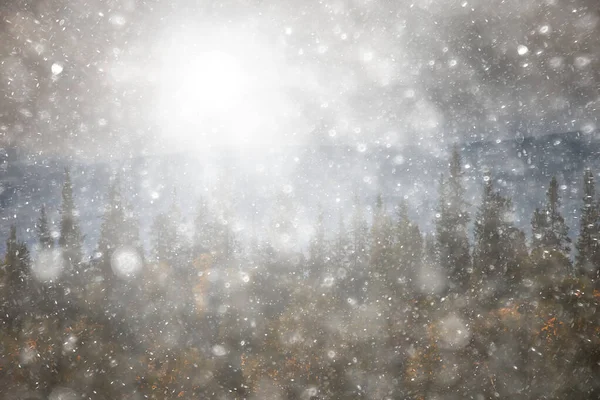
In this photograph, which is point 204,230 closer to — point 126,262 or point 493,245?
point 126,262

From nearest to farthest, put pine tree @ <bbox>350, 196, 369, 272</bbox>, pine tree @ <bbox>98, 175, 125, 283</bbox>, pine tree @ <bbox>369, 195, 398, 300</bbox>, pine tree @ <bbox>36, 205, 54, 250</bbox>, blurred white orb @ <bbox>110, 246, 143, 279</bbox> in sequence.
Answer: pine tree @ <bbox>369, 195, 398, 300</bbox>
blurred white orb @ <bbox>110, 246, 143, 279</bbox>
pine tree @ <bbox>98, 175, 125, 283</bbox>
pine tree @ <bbox>36, 205, 54, 250</bbox>
pine tree @ <bbox>350, 196, 369, 272</bbox>

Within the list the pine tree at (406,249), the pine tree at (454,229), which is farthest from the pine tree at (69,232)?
the pine tree at (454,229)

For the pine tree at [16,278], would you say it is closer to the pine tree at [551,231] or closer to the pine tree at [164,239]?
the pine tree at [164,239]

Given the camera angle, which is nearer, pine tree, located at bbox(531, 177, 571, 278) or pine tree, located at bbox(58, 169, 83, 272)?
pine tree, located at bbox(531, 177, 571, 278)

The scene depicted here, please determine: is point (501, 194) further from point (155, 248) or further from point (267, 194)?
point (155, 248)

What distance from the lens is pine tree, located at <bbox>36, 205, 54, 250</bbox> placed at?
3806 centimetres

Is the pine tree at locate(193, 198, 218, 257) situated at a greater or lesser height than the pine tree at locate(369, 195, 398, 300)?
greater

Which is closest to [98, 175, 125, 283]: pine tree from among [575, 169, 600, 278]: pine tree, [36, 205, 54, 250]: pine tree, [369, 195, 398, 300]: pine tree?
[36, 205, 54, 250]: pine tree

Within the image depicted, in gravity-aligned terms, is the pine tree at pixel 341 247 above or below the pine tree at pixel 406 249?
above

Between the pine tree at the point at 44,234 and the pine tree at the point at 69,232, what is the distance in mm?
2211

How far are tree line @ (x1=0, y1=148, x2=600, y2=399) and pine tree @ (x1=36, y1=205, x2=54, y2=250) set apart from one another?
0.15 meters

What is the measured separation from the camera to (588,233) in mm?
34188

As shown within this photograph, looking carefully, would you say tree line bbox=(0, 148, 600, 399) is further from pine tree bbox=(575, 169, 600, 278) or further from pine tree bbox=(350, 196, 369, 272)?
pine tree bbox=(350, 196, 369, 272)

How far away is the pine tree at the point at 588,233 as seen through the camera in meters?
33.0
